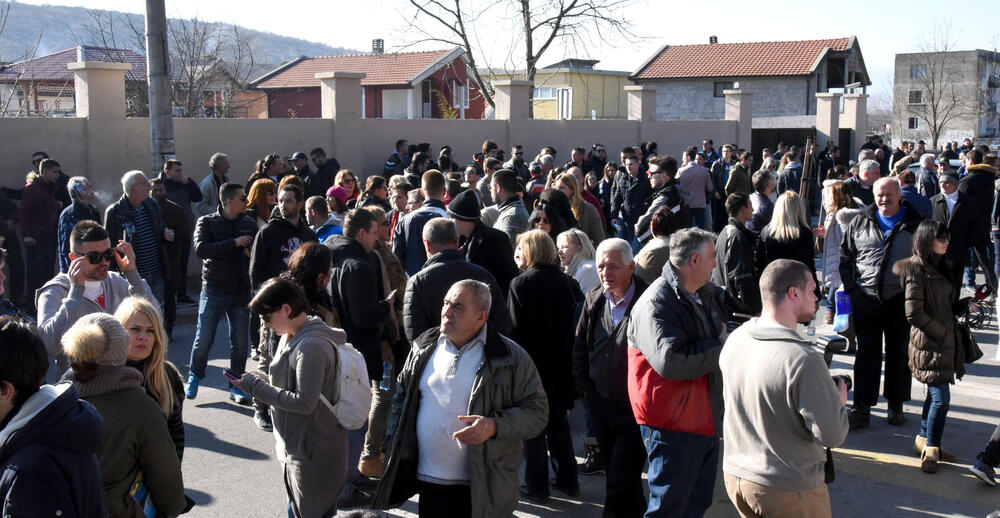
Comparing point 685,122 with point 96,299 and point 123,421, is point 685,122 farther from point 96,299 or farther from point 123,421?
point 123,421

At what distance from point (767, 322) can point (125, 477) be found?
2.59 metres

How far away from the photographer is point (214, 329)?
7387 millimetres

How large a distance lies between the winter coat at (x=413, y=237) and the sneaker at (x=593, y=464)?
7.39ft

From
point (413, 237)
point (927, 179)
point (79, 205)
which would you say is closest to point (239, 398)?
point (413, 237)

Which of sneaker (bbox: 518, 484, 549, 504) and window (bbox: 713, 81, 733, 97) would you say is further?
window (bbox: 713, 81, 733, 97)

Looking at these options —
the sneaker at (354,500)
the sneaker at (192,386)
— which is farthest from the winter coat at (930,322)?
the sneaker at (192,386)

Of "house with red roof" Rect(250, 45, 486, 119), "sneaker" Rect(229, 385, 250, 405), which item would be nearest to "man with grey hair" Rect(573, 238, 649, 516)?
"sneaker" Rect(229, 385, 250, 405)

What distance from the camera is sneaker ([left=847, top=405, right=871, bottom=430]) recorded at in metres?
6.62

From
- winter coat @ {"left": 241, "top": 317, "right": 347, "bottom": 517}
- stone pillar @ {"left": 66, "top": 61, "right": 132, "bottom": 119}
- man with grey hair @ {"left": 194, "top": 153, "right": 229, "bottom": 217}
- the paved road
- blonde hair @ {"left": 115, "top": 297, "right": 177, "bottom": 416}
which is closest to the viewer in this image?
blonde hair @ {"left": 115, "top": 297, "right": 177, "bottom": 416}

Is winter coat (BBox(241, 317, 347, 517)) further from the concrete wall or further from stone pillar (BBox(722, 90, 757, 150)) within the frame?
the concrete wall

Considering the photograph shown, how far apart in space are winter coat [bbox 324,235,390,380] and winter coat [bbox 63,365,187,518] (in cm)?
219

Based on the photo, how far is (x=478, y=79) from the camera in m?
29.7

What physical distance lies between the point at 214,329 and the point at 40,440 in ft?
15.9

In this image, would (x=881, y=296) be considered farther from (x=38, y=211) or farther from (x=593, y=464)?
(x=38, y=211)
